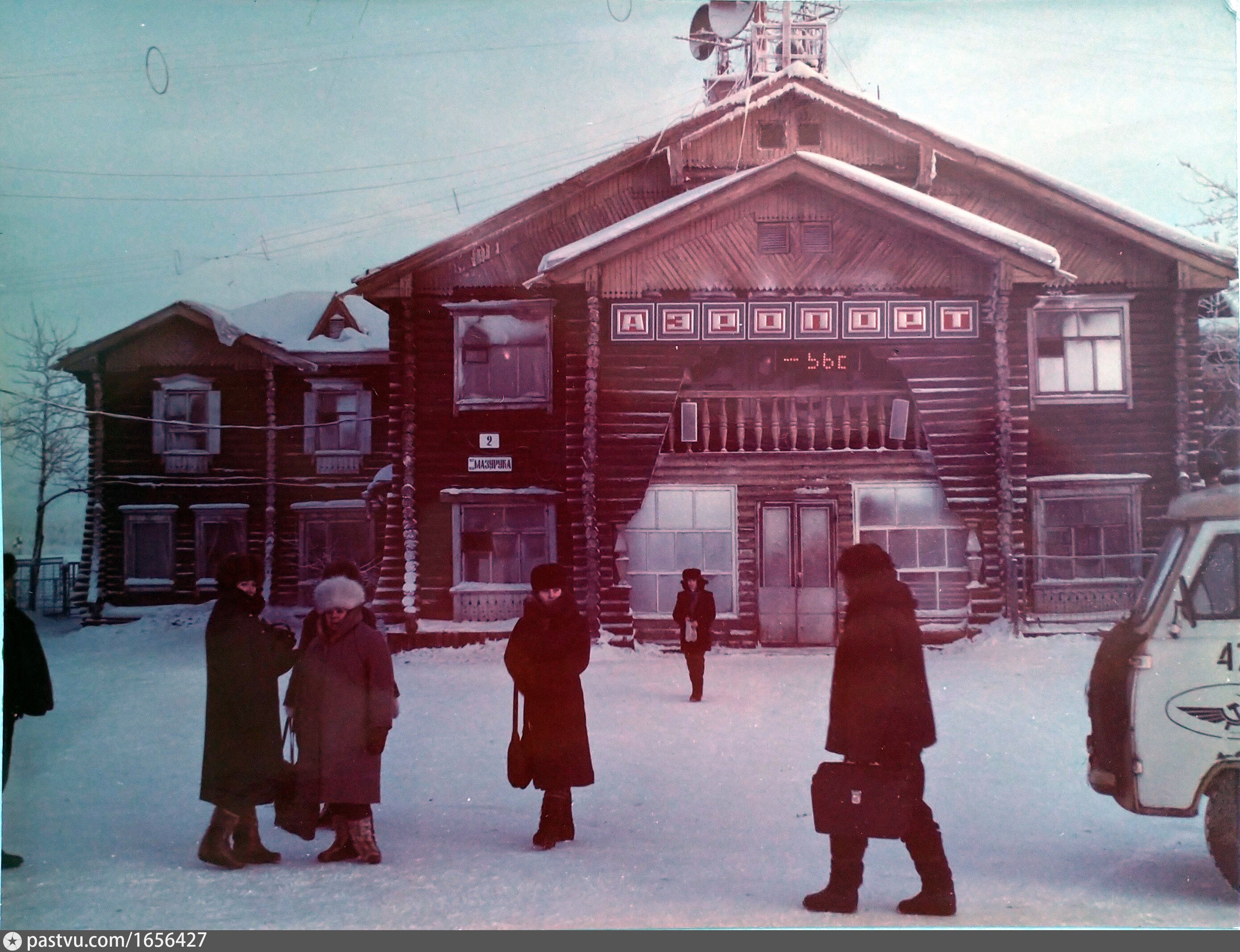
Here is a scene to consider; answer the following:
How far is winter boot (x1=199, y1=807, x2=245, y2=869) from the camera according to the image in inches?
182

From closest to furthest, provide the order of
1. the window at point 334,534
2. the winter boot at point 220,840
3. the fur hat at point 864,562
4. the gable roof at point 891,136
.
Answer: the fur hat at point 864,562 < the winter boot at point 220,840 < the window at point 334,534 < the gable roof at point 891,136

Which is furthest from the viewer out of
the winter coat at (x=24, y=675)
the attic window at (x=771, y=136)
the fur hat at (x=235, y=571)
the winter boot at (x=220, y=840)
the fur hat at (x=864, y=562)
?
the attic window at (x=771, y=136)

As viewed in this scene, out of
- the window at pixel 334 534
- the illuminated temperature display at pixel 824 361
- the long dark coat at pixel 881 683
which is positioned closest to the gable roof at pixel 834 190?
the illuminated temperature display at pixel 824 361

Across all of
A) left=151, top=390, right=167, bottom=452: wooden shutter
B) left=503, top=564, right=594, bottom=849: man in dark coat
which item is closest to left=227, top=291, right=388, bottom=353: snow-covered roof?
left=151, top=390, right=167, bottom=452: wooden shutter

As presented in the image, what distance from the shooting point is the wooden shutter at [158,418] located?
5.74 metres

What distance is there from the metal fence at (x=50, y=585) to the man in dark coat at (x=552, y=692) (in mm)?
2818

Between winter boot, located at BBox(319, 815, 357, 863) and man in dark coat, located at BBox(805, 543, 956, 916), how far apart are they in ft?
7.70

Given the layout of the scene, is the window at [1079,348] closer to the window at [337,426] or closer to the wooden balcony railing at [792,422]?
the wooden balcony railing at [792,422]

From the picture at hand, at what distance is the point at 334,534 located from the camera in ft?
18.9

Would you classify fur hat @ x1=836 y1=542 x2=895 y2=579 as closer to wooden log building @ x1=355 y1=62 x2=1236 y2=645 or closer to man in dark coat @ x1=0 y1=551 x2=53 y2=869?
wooden log building @ x1=355 y1=62 x2=1236 y2=645

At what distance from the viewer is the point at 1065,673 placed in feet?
18.4

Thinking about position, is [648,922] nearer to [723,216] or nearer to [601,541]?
[601,541]

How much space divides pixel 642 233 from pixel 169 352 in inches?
120

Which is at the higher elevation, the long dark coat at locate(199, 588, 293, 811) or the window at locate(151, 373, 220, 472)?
the window at locate(151, 373, 220, 472)
